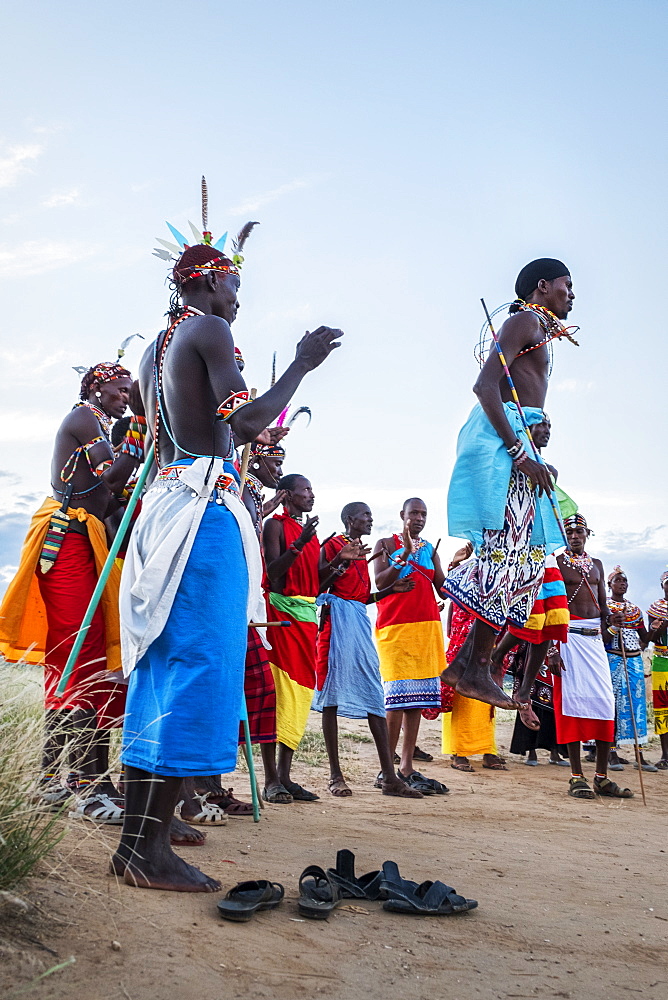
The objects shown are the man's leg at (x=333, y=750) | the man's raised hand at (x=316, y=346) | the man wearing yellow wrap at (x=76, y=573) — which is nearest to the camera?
the man's raised hand at (x=316, y=346)

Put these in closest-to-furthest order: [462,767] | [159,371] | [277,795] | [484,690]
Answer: [159,371]
[484,690]
[277,795]
[462,767]

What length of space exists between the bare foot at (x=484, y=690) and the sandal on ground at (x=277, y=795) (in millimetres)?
2078

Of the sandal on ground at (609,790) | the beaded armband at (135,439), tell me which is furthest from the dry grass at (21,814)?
the sandal on ground at (609,790)

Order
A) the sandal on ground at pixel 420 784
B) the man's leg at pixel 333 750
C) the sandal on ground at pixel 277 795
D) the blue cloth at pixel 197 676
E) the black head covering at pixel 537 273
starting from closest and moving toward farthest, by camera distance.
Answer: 1. the blue cloth at pixel 197 676
2. the black head covering at pixel 537 273
3. the sandal on ground at pixel 277 795
4. the man's leg at pixel 333 750
5. the sandal on ground at pixel 420 784

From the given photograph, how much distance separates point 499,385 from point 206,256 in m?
1.94

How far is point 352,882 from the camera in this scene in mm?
3625

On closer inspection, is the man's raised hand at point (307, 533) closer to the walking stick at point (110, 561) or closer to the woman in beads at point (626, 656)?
the walking stick at point (110, 561)

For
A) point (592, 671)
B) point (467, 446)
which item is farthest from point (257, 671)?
point (592, 671)

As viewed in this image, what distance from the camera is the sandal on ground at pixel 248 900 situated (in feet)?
9.96

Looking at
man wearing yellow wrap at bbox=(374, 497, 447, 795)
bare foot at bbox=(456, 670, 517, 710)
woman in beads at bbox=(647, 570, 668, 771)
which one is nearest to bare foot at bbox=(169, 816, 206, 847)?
bare foot at bbox=(456, 670, 517, 710)

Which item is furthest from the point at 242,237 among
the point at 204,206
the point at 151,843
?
the point at 151,843

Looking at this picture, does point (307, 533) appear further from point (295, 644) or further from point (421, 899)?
point (421, 899)

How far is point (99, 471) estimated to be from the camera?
5457 millimetres

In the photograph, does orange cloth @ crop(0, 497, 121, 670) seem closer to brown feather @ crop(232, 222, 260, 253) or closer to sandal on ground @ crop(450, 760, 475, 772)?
brown feather @ crop(232, 222, 260, 253)
